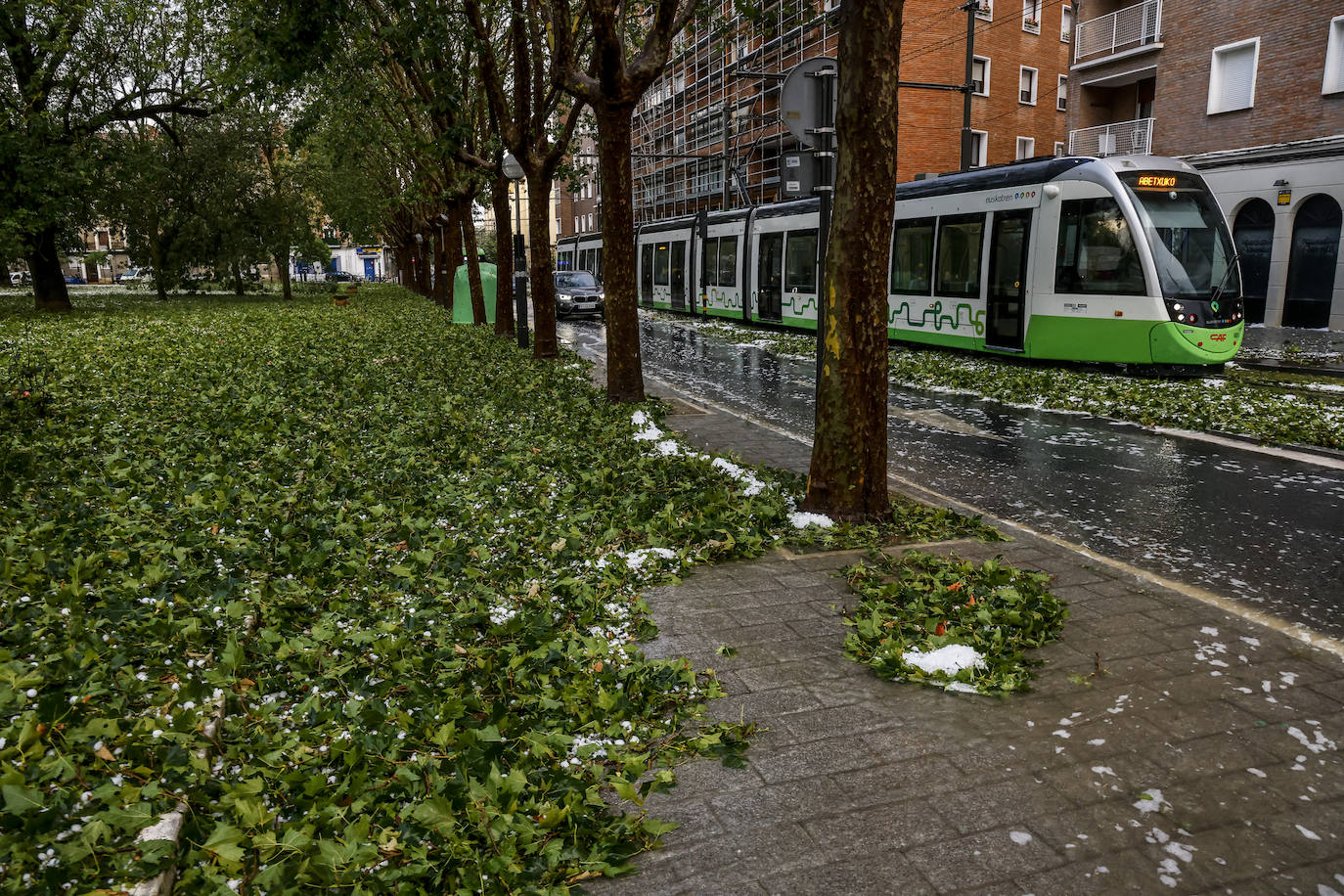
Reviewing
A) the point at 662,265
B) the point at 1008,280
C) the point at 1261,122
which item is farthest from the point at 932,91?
the point at 1008,280

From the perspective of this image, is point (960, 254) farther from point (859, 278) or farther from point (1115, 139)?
point (1115, 139)

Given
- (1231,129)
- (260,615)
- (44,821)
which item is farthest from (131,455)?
(1231,129)

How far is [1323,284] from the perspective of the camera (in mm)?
23484

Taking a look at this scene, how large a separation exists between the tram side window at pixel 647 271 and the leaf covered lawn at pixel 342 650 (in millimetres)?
25791

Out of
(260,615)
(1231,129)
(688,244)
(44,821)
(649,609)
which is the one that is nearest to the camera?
(44,821)

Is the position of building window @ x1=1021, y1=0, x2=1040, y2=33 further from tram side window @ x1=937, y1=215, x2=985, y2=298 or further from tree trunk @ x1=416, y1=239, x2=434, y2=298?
tram side window @ x1=937, y1=215, x2=985, y2=298

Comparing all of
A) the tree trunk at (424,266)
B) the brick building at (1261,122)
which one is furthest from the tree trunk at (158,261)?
the brick building at (1261,122)

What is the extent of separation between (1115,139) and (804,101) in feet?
86.9

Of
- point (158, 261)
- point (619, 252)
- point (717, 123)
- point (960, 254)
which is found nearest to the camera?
point (619, 252)

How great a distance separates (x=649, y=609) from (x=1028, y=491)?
420 cm

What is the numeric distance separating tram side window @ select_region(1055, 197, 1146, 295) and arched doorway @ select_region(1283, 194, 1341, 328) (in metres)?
12.7

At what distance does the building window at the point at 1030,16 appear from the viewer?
4164cm

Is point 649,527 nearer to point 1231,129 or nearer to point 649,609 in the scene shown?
point 649,609

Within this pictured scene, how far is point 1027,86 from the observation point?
4322 centimetres
